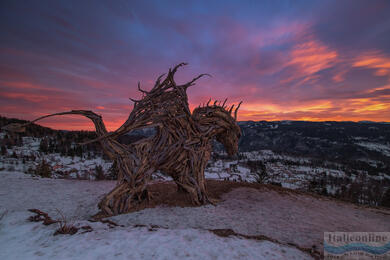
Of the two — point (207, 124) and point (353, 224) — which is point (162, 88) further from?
point (353, 224)

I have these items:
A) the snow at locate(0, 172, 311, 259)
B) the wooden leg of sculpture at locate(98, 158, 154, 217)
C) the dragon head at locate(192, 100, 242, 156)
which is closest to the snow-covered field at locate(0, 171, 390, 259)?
the snow at locate(0, 172, 311, 259)

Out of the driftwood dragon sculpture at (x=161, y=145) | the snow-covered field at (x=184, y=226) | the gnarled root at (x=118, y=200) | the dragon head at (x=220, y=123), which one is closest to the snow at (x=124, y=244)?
the snow-covered field at (x=184, y=226)

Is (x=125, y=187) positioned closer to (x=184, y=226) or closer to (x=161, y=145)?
(x=161, y=145)

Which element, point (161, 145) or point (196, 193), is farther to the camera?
point (196, 193)

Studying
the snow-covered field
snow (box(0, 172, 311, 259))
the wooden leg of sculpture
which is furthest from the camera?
the wooden leg of sculpture

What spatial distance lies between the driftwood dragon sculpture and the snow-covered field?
0.93 meters

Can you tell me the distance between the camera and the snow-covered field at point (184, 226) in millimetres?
3875

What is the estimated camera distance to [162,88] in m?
7.95

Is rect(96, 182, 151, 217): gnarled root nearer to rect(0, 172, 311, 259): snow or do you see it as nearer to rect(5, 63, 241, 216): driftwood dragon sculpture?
rect(5, 63, 241, 216): driftwood dragon sculpture

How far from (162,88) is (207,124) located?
330 centimetres

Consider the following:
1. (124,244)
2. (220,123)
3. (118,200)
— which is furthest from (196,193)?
(124,244)

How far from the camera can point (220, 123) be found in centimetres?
1011

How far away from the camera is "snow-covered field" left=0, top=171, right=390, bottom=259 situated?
3.88 metres

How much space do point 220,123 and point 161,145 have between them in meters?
3.81
